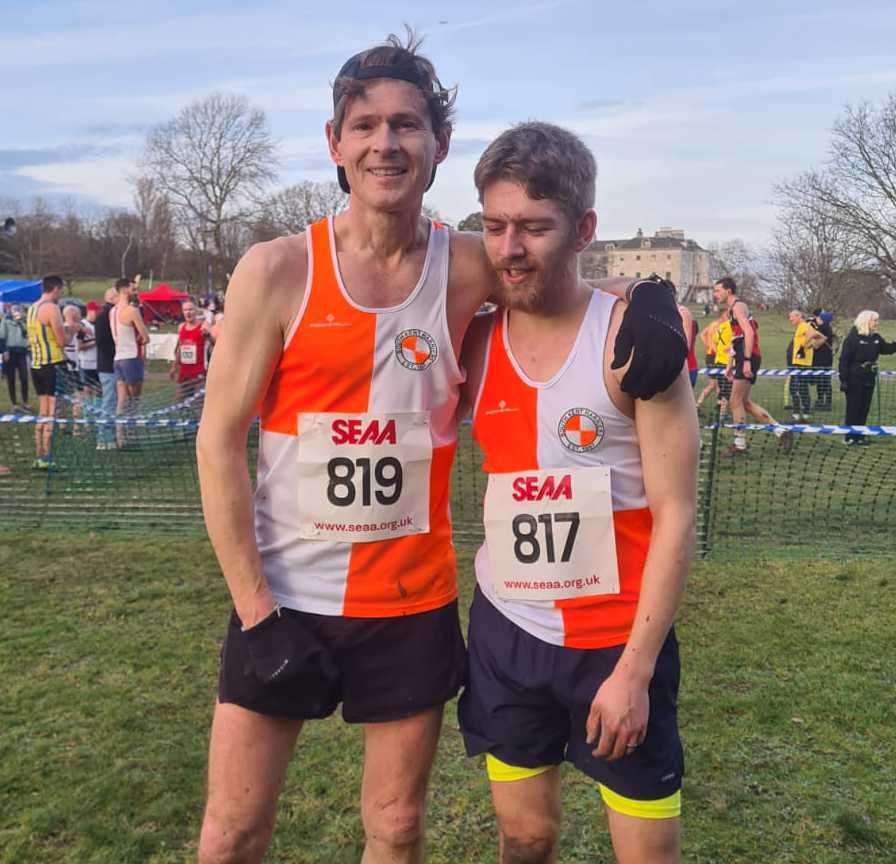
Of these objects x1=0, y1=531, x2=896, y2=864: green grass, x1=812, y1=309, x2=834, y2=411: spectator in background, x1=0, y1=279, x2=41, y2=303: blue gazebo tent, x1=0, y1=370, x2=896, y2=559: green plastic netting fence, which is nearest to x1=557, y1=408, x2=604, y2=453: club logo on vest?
x1=0, y1=531, x2=896, y2=864: green grass

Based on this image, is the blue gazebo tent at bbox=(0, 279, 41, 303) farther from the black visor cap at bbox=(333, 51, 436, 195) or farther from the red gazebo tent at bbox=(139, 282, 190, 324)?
the black visor cap at bbox=(333, 51, 436, 195)

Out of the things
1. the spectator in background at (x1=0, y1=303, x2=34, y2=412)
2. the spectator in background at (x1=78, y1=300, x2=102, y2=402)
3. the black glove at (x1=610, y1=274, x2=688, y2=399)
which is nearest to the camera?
the black glove at (x1=610, y1=274, x2=688, y2=399)

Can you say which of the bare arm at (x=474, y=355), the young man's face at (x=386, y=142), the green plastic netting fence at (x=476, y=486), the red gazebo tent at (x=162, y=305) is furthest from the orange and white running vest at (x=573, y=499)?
the red gazebo tent at (x=162, y=305)

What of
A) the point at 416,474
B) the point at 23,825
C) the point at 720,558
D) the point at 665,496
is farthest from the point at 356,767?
the point at 720,558

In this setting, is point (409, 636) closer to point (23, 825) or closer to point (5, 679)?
point (23, 825)

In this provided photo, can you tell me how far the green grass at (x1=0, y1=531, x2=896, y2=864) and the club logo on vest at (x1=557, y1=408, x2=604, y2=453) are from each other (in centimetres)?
188

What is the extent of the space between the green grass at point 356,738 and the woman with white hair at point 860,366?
729 cm

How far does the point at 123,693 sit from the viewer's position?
14.7 feet

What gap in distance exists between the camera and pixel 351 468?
2250 mm

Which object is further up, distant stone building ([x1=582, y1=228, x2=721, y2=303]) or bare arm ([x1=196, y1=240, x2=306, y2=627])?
distant stone building ([x1=582, y1=228, x2=721, y2=303])

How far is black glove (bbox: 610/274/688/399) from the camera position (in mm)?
1999

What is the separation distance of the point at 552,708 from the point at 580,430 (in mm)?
743

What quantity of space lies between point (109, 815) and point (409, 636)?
1898 millimetres

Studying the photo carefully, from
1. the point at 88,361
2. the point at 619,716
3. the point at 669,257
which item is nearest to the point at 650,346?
the point at 619,716
